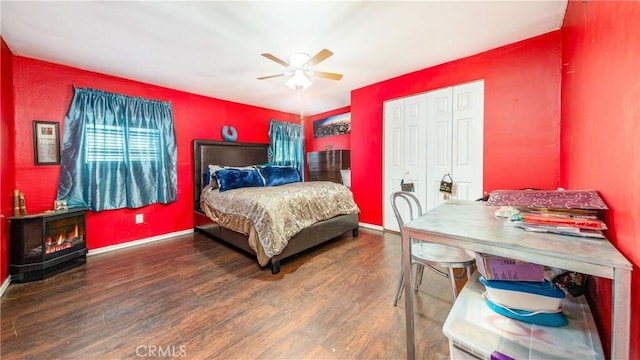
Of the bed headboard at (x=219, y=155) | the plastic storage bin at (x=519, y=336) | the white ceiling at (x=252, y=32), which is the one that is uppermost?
the white ceiling at (x=252, y=32)

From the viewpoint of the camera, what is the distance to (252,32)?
2.18 metres

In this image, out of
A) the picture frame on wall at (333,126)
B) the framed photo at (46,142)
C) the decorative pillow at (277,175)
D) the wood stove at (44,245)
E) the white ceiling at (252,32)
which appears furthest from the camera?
the picture frame on wall at (333,126)

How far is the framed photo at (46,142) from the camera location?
2.61 meters

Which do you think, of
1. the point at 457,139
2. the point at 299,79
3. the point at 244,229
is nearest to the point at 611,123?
the point at 457,139

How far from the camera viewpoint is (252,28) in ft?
6.95

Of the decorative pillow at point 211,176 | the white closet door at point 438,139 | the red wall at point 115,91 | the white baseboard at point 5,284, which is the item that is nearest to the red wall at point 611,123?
the white closet door at point 438,139

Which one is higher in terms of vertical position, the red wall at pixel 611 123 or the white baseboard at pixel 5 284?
the red wall at pixel 611 123

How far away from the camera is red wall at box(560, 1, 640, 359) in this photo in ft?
2.56

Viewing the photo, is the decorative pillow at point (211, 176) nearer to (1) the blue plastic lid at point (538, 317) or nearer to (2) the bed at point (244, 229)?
(2) the bed at point (244, 229)

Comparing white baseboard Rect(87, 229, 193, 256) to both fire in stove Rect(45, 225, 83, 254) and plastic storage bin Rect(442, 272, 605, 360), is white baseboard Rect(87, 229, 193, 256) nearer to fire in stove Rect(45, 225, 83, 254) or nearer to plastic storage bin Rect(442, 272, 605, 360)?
fire in stove Rect(45, 225, 83, 254)

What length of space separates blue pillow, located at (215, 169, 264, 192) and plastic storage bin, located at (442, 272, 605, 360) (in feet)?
10.3

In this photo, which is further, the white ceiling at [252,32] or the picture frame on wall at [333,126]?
the picture frame on wall at [333,126]

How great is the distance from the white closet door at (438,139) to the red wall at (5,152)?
4.62m

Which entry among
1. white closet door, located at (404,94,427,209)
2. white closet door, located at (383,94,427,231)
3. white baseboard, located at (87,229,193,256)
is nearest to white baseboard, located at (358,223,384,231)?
white closet door, located at (383,94,427,231)
